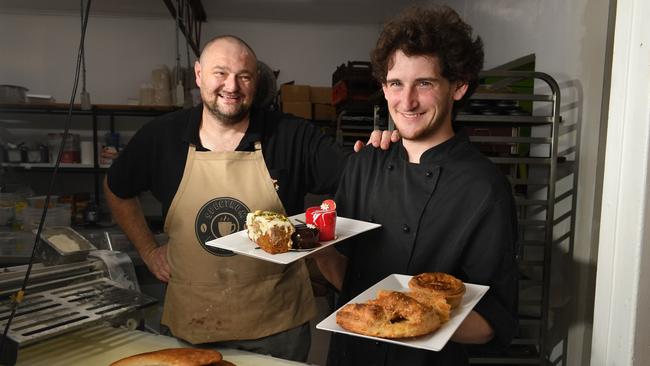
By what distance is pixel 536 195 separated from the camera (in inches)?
116

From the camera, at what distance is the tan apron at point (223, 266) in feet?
5.53

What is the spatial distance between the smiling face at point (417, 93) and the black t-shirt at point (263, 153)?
0.65m

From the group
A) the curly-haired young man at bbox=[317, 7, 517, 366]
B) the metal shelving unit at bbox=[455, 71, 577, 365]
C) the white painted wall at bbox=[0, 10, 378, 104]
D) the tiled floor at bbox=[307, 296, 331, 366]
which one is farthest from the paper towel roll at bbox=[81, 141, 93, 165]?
the curly-haired young man at bbox=[317, 7, 517, 366]

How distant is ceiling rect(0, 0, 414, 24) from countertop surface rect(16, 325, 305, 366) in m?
5.32

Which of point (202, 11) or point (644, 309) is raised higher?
point (202, 11)

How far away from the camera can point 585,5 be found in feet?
8.11

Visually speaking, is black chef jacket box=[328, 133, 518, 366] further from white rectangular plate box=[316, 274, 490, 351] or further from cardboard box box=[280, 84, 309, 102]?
cardboard box box=[280, 84, 309, 102]

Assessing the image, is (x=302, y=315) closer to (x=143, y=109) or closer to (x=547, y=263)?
(x=547, y=263)

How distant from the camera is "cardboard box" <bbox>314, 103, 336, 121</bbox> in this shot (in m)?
5.76

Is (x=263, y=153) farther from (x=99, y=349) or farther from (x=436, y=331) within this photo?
(x=436, y=331)

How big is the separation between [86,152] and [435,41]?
4.81 metres

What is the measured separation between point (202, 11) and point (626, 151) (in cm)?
621

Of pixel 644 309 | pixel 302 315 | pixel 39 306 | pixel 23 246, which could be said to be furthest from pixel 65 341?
pixel 644 309

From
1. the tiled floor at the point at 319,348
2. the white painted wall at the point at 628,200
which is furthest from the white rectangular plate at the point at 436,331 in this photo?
the tiled floor at the point at 319,348
